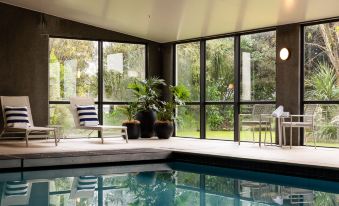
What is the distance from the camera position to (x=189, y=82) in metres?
11.9

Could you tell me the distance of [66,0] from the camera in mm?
9531

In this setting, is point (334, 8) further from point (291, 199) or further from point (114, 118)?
point (114, 118)

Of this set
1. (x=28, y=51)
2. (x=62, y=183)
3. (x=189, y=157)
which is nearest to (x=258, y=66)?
(x=189, y=157)

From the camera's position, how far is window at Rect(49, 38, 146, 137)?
11086 mm

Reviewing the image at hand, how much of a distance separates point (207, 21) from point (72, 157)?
12.9ft

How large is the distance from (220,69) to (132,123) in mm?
2331

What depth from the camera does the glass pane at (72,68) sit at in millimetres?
11070

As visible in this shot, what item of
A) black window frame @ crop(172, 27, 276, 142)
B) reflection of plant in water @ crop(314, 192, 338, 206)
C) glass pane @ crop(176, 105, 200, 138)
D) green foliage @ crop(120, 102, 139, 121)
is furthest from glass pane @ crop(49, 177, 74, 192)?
glass pane @ crop(176, 105, 200, 138)

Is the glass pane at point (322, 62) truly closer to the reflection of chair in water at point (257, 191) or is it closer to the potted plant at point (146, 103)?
the reflection of chair in water at point (257, 191)

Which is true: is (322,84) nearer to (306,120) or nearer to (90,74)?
(306,120)

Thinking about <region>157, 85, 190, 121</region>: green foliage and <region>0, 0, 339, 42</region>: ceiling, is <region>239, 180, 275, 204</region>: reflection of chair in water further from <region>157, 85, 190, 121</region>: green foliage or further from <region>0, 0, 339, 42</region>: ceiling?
<region>157, 85, 190, 121</region>: green foliage

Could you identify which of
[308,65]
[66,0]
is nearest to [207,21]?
[308,65]

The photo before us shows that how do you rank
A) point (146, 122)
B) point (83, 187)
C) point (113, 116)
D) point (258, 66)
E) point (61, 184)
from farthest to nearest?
point (113, 116) → point (146, 122) → point (258, 66) → point (61, 184) → point (83, 187)

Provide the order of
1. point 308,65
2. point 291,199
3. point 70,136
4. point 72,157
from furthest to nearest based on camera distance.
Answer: point 70,136
point 308,65
point 72,157
point 291,199
